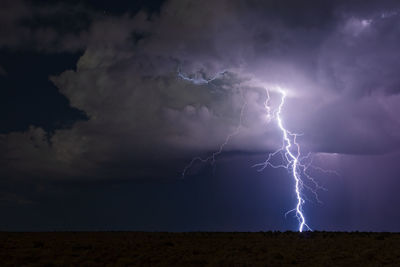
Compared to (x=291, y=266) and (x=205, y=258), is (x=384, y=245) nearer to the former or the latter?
(x=291, y=266)

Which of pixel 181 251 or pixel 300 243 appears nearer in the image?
pixel 181 251

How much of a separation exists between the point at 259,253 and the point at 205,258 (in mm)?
3885

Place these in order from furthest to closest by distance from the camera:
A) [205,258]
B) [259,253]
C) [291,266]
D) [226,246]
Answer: [226,246], [259,253], [205,258], [291,266]

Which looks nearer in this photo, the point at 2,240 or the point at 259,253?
the point at 259,253

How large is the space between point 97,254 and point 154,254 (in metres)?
3.04

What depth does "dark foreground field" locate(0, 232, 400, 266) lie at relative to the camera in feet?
75.4

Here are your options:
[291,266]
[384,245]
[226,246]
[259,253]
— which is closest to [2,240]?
[226,246]

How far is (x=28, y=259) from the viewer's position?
23.1m

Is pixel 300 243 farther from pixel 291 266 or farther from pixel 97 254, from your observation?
pixel 97 254

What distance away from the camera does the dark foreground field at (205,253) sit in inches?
904

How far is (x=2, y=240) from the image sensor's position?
1234 inches

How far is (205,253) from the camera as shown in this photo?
26328 mm

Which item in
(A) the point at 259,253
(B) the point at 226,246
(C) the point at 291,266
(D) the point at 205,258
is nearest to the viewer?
(C) the point at 291,266

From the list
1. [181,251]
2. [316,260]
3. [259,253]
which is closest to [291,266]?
[316,260]
